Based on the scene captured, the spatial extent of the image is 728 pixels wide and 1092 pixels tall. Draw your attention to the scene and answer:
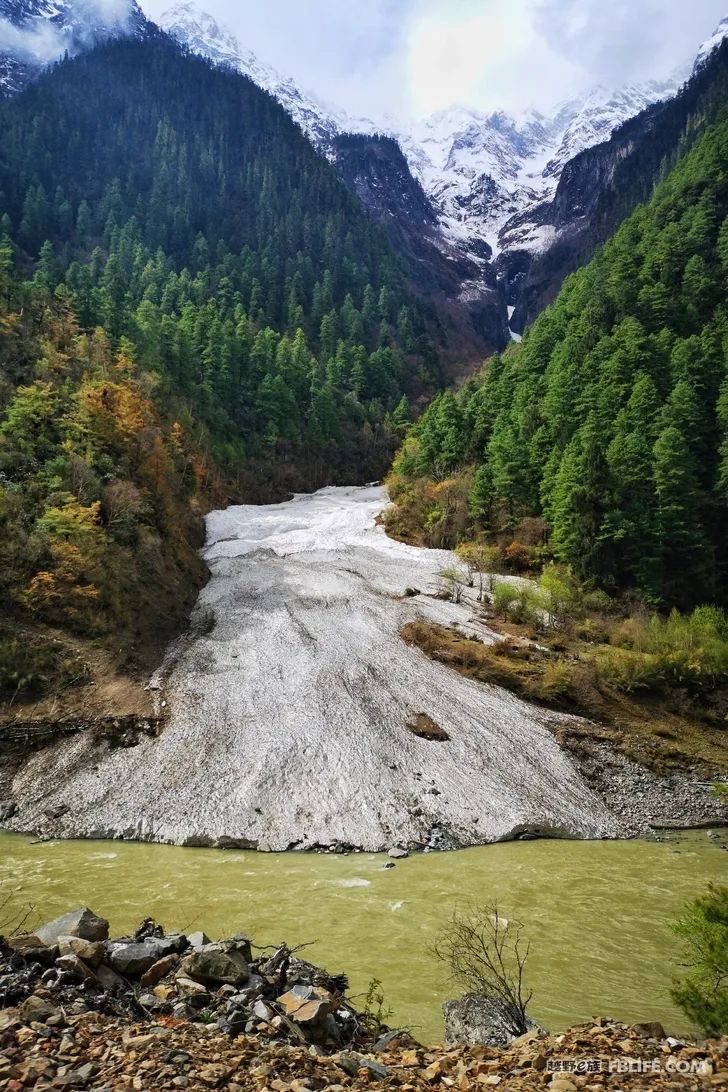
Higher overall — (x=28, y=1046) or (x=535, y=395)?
A: (x=535, y=395)

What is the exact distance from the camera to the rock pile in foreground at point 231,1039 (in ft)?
22.5

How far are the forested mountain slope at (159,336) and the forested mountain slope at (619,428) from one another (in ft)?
81.0

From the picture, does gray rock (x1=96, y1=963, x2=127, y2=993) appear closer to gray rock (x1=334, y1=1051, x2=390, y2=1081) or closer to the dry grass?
gray rock (x1=334, y1=1051, x2=390, y2=1081)

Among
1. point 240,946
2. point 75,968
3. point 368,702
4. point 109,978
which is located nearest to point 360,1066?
point 240,946

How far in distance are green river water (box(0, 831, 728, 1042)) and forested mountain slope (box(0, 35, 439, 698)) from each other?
13.5m

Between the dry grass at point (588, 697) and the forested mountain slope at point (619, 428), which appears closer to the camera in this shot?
the dry grass at point (588, 697)

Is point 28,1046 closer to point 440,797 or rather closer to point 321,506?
point 440,797

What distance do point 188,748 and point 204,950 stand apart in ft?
59.9

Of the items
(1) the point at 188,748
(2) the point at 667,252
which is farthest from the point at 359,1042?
(2) the point at 667,252

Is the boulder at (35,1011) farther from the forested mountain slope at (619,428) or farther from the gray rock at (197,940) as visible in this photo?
the forested mountain slope at (619,428)

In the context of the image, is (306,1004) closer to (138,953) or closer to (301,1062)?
(301,1062)

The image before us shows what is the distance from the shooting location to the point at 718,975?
9.53m

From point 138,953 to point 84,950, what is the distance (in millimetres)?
887

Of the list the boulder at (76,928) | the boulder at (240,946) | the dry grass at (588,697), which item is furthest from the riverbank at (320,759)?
the boulder at (240,946)
